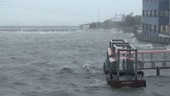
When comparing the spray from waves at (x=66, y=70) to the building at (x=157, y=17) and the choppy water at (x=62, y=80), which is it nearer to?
the choppy water at (x=62, y=80)

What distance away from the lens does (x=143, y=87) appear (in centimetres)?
3609

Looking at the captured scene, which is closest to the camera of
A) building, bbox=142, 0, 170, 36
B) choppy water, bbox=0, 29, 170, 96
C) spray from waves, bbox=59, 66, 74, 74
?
choppy water, bbox=0, 29, 170, 96

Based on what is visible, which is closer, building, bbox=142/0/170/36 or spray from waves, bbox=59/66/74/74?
spray from waves, bbox=59/66/74/74

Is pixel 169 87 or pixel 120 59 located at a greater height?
pixel 120 59

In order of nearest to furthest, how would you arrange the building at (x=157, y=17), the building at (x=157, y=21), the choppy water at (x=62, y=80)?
1. the choppy water at (x=62, y=80)
2. the building at (x=157, y=21)
3. the building at (x=157, y=17)

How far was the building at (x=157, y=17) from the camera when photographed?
89.7 metres

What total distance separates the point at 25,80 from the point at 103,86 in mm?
7651

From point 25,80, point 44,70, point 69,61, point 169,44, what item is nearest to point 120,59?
point 25,80

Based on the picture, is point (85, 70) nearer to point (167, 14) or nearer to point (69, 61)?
point (69, 61)

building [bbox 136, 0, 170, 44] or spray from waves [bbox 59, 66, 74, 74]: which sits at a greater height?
building [bbox 136, 0, 170, 44]

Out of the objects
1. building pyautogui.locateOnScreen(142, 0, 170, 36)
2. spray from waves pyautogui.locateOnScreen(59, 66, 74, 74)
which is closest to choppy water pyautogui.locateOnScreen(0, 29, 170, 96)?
spray from waves pyautogui.locateOnScreen(59, 66, 74, 74)

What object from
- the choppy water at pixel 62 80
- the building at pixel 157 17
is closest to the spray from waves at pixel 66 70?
the choppy water at pixel 62 80

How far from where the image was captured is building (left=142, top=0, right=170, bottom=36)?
294ft

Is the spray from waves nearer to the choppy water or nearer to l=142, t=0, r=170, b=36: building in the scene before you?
the choppy water
